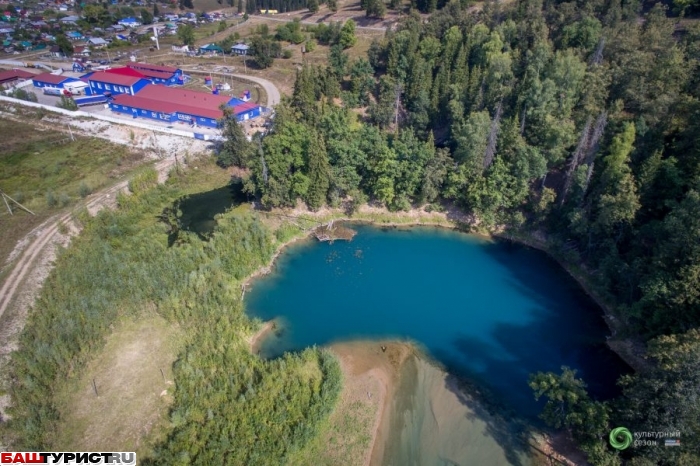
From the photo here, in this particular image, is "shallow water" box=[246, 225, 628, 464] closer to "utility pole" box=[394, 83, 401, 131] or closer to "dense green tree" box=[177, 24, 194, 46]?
"utility pole" box=[394, 83, 401, 131]

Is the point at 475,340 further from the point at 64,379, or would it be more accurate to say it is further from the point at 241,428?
the point at 64,379

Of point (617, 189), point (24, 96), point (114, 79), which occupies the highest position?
point (617, 189)

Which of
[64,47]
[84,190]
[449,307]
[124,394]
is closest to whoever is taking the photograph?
[124,394]

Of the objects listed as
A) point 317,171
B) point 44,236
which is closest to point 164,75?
point 44,236

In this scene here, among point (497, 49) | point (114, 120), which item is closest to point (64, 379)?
point (114, 120)

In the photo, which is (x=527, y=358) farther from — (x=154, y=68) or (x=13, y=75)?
(x=13, y=75)

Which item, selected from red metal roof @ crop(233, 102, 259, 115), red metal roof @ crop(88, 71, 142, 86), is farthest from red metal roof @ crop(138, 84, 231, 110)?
red metal roof @ crop(88, 71, 142, 86)
